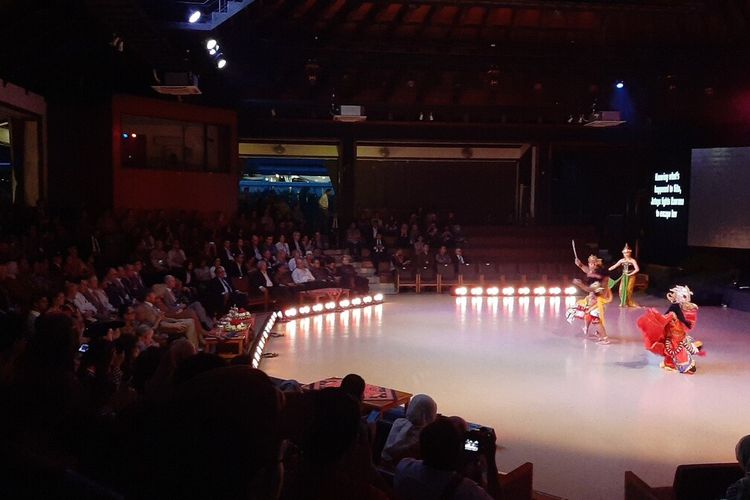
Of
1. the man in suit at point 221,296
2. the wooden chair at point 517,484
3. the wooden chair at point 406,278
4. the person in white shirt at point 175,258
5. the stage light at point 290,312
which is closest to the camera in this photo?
the wooden chair at point 517,484

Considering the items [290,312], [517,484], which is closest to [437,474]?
[517,484]

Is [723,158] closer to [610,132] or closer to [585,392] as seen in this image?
[610,132]

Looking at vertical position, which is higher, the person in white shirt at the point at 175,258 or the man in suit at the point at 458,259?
the person in white shirt at the point at 175,258

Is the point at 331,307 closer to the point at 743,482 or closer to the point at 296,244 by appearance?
the point at 296,244

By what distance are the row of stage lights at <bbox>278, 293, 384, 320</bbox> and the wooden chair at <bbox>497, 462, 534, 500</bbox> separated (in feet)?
28.0

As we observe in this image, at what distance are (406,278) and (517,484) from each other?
42.3 ft

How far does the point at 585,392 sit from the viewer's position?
25.7 feet

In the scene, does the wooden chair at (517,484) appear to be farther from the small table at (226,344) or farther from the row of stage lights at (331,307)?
the row of stage lights at (331,307)

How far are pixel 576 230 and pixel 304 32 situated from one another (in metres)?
10.1

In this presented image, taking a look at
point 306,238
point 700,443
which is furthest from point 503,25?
point 700,443

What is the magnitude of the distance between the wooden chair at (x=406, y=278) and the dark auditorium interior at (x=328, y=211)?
0.07 meters

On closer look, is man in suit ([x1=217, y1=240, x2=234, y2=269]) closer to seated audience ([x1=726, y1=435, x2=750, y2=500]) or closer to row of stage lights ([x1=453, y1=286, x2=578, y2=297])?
row of stage lights ([x1=453, y1=286, x2=578, y2=297])

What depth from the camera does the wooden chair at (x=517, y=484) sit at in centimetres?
398

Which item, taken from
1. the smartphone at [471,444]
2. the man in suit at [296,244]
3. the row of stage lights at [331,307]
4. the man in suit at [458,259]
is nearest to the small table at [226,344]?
the row of stage lights at [331,307]
